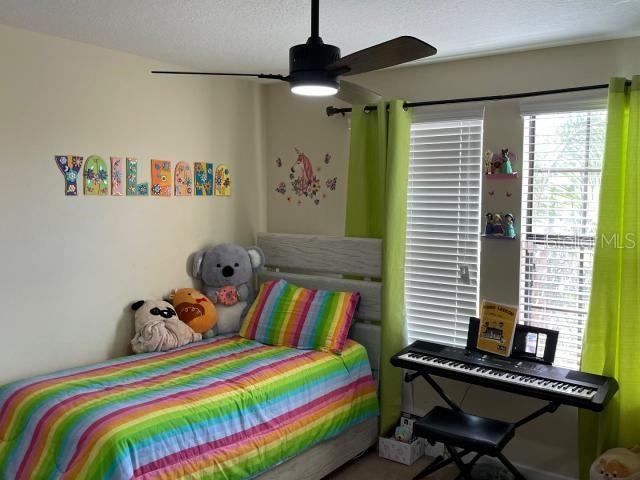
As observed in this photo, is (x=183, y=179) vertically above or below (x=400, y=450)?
above

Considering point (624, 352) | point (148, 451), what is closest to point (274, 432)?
point (148, 451)

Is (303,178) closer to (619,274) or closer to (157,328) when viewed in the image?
(157,328)

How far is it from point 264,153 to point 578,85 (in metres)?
2.16

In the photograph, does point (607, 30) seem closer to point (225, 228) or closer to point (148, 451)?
point (225, 228)

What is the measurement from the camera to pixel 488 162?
129 inches

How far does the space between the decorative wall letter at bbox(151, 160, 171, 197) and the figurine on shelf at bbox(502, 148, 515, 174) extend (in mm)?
1997

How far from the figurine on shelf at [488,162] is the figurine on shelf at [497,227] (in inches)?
9.9

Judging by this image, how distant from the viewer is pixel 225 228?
399 cm

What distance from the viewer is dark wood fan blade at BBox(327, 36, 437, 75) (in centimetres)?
169

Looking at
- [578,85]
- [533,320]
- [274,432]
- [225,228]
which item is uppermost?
[578,85]

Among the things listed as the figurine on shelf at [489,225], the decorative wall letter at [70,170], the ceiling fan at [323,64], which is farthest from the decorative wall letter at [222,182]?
the ceiling fan at [323,64]

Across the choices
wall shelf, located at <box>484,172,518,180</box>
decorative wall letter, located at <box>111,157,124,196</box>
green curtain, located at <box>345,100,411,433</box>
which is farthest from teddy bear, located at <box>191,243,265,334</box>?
wall shelf, located at <box>484,172,518,180</box>

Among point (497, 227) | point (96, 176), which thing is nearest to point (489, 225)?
point (497, 227)

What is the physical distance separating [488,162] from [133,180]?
6.74 ft
